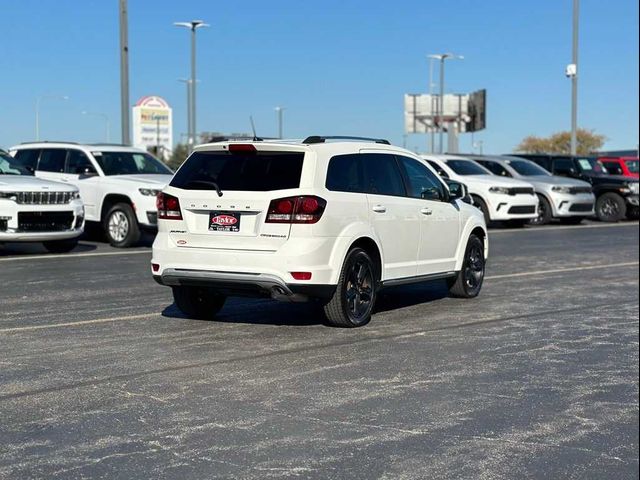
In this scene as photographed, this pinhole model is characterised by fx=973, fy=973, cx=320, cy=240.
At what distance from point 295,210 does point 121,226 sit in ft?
30.0

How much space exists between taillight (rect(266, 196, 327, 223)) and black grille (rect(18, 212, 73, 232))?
7.26 metres

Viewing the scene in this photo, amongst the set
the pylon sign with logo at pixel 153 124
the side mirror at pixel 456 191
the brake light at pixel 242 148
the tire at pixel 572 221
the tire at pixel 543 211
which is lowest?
the tire at pixel 572 221

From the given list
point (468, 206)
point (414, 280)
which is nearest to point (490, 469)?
point (414, 280)

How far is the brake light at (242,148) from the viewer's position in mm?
8547

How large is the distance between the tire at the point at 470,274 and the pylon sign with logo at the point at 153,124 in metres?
80.6

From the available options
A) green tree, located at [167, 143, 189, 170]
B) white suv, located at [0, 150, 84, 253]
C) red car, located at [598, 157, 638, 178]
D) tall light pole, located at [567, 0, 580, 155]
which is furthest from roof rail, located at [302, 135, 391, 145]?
tall light pole, located at [567, 0, 580, 155]

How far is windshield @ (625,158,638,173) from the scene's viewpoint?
3164 cm

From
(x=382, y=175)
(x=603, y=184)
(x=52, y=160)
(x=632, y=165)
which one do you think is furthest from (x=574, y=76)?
(x=382, y=175)

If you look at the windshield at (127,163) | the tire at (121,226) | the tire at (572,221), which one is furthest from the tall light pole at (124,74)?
the tire at (572,221)

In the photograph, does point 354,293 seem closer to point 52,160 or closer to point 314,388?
point 314,388

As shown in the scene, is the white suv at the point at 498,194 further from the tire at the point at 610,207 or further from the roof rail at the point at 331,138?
the roof rail at the point at 331,138

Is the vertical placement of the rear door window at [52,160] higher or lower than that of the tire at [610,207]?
higher

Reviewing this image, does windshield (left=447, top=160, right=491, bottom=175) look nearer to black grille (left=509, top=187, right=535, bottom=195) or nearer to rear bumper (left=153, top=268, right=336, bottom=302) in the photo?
black grille (left=509, top=187, right=535, bottom=195)

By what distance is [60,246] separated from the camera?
52.3 ft
